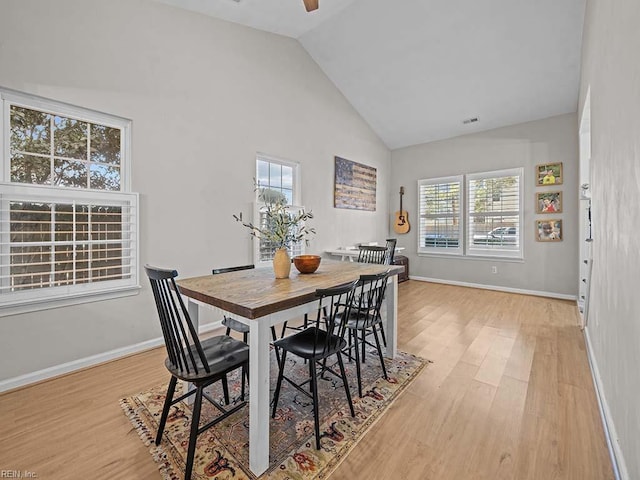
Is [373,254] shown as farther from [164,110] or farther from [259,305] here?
Answer: [164,110]

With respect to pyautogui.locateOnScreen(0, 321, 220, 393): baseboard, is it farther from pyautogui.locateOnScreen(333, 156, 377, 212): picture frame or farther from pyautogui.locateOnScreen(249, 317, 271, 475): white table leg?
pyautogui.locateOnScreen(333, 156, 377, 212): picture frame

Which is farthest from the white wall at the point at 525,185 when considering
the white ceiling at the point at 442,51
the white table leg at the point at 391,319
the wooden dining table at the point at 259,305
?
the wooden dining table at the point at 259,305

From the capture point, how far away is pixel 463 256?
5715 millimetres

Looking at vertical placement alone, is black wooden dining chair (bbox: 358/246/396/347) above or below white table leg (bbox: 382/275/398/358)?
above

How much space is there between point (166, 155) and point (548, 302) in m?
5.72

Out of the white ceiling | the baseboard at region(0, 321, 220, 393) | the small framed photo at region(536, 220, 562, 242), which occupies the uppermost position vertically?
the white ceiling

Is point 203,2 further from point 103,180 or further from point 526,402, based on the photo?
point 526,402

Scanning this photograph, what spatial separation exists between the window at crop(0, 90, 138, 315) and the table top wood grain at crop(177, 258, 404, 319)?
1.20m

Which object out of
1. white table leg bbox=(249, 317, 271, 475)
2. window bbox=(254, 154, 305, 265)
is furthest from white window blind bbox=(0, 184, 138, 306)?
white table leg bbox=(249, 317, 271, 475)

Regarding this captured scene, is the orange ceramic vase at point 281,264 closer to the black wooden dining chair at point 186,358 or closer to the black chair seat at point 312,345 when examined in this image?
the black chair seat at point 312,345

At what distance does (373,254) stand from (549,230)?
10.8 feet

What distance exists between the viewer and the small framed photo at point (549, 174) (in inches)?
185

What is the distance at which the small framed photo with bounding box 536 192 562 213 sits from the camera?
471 centimetres

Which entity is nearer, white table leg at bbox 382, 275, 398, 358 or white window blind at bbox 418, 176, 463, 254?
white table leg at bbox 382, 275, 398, 358
